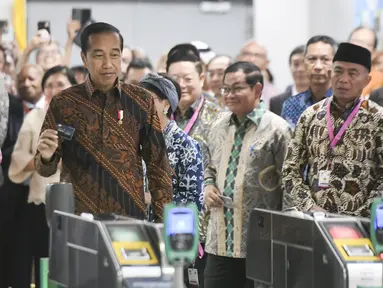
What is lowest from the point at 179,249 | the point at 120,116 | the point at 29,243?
the point at 29,243

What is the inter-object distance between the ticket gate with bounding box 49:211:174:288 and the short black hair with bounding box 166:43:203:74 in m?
3.19

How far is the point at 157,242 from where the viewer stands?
193 inches

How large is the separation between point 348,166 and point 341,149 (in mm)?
96

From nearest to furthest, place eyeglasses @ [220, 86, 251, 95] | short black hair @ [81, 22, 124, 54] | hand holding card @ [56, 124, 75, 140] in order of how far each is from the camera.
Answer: hand holding card @ [56, 124, 75, 140]
short black hair @ [81, 22, 124, 54]
eyeglasses @ [220, 86, 251, 95]

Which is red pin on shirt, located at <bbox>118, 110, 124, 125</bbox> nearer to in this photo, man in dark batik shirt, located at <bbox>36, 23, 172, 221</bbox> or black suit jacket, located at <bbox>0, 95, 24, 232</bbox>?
man in dark batik shirt, located at <bbox>36, 23, 172, 221</bbox>

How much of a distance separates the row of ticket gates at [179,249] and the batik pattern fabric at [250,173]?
1.51 meters

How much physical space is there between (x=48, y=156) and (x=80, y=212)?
1.03ft

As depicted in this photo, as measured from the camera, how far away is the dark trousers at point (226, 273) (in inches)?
282

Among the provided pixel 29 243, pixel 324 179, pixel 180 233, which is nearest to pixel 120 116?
pixel 180 233

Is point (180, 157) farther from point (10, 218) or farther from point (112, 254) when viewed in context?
point (10, 218)

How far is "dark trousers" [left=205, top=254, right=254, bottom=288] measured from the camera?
23.5 feet

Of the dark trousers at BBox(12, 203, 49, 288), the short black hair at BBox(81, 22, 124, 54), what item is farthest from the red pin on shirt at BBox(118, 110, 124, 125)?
the dark trousers at BBox(12, 203, 49, 288)

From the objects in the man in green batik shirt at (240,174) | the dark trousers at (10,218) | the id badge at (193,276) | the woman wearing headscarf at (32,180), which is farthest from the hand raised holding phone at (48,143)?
the dark trousers at (10,218)

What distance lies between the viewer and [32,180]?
8742 mm
